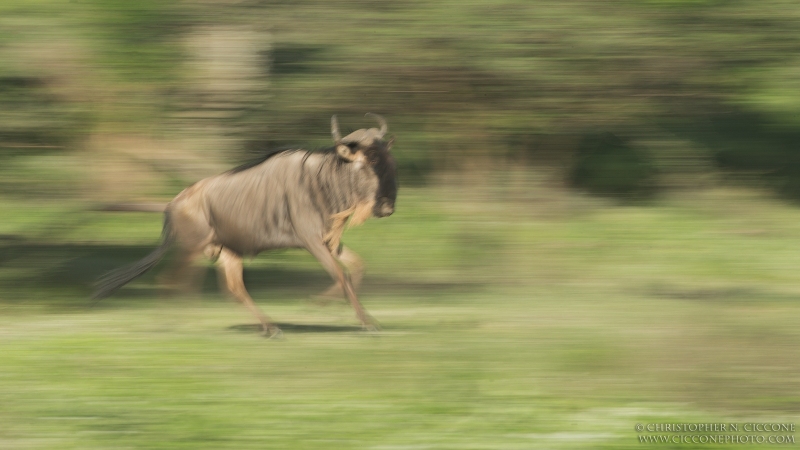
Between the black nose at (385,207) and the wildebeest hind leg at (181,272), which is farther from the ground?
the black nose at (385,207)

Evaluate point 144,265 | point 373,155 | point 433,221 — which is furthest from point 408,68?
point 144,265

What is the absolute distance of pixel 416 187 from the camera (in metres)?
10.8

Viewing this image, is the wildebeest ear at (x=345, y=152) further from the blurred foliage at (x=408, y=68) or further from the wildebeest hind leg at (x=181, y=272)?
the blurred foliage at (x=408, y=68)

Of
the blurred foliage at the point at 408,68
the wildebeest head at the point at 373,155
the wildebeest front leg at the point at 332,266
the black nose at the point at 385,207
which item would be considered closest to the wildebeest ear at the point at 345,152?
the wildebeest head at the point at 373,155

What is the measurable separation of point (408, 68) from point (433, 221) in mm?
1617

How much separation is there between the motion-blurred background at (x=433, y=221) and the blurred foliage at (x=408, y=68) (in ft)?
0.08

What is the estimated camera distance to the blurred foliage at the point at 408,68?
8398 mm

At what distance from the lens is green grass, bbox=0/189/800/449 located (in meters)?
5.06

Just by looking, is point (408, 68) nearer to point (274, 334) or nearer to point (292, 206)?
point (292, 206)

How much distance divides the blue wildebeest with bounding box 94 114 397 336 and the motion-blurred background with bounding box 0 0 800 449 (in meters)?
0.53

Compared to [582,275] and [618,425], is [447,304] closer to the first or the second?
[582,275]

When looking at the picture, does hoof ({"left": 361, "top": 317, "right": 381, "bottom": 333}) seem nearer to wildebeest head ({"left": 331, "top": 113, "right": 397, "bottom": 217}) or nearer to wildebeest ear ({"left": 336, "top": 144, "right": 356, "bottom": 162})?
wildebeest head ({"left": 331, "top": 113, "right": 397, "bottom": 217})

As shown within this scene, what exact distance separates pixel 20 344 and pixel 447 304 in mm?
3130

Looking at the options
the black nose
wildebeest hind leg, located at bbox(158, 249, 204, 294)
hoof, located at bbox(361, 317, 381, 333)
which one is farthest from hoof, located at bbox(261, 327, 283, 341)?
the black nose
